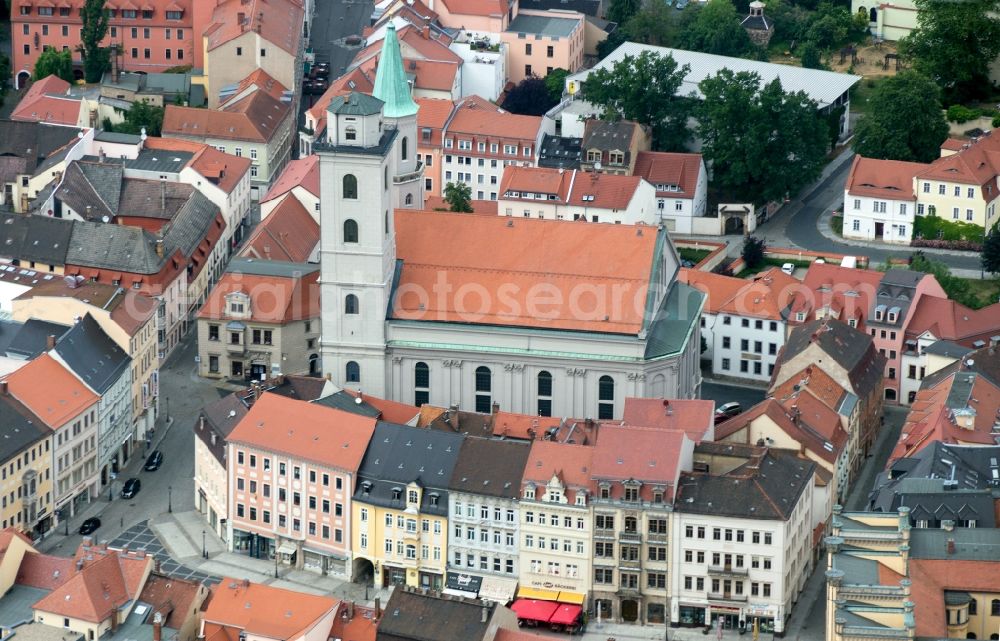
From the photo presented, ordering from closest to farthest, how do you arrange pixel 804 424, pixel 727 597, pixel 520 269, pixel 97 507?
pixel 727 597 → pixel 804 424 → pixel 97 507 → pixel 520 269

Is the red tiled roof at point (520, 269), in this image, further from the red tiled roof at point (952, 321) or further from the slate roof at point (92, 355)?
the red tiled roof at point (952, 321)

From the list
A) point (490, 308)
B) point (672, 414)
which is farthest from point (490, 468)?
point (490, 308)

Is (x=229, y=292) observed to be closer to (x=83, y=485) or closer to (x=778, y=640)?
(x=83, y=485)

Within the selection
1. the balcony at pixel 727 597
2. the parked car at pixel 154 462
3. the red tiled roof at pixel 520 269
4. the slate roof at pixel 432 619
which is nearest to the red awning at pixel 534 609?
the slate roof at pixel 432 619

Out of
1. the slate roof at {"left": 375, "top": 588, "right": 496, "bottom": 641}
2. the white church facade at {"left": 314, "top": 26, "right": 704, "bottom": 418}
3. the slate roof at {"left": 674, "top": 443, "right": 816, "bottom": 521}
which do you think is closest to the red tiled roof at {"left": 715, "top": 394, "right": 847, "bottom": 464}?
the slate roof at {"left": 674, "top": 443, "right": 816, "bottom": 521}

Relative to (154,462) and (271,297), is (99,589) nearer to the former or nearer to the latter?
(154,462)
